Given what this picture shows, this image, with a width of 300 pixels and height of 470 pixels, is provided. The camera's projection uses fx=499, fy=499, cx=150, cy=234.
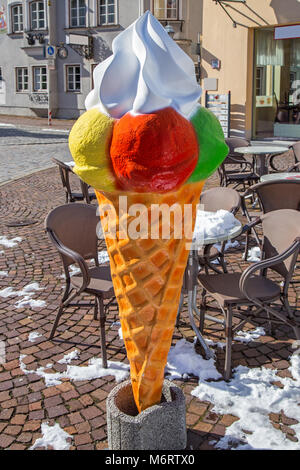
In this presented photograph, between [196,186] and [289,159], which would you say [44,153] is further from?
[196,186]

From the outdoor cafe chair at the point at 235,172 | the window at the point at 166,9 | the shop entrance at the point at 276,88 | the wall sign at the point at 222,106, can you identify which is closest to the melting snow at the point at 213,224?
the outdoor cafe chair at the point at 235,172

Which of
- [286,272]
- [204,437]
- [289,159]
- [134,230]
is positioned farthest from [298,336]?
[289,159]

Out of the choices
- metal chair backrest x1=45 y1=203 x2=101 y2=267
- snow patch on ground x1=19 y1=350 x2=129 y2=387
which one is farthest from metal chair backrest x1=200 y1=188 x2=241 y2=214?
snow patch on ground x1=19 y1=350 x2=129 y2=387

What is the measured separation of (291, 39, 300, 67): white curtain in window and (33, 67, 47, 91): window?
52.3 ft

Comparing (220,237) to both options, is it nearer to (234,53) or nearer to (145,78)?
(145,78)

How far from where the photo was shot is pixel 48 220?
4.06m

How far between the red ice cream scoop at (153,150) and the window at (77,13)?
26.6 metres

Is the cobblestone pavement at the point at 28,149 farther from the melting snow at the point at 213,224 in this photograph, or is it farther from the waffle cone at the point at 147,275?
the waffle cone at the point at 147,275

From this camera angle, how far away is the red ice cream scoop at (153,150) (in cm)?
198

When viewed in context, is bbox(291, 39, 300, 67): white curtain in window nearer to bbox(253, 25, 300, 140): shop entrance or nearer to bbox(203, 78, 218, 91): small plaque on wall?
bbox(253, 25, 300, 140): shop entrance

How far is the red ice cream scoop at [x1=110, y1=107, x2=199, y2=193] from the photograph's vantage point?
1980 millimetres

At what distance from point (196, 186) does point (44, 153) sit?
14.1m

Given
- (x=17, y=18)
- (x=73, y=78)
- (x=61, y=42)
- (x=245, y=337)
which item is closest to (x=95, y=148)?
(x=245, y=337)

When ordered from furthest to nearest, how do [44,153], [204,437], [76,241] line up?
1. [44,153]
2. [76,241]
3. [204,437]
